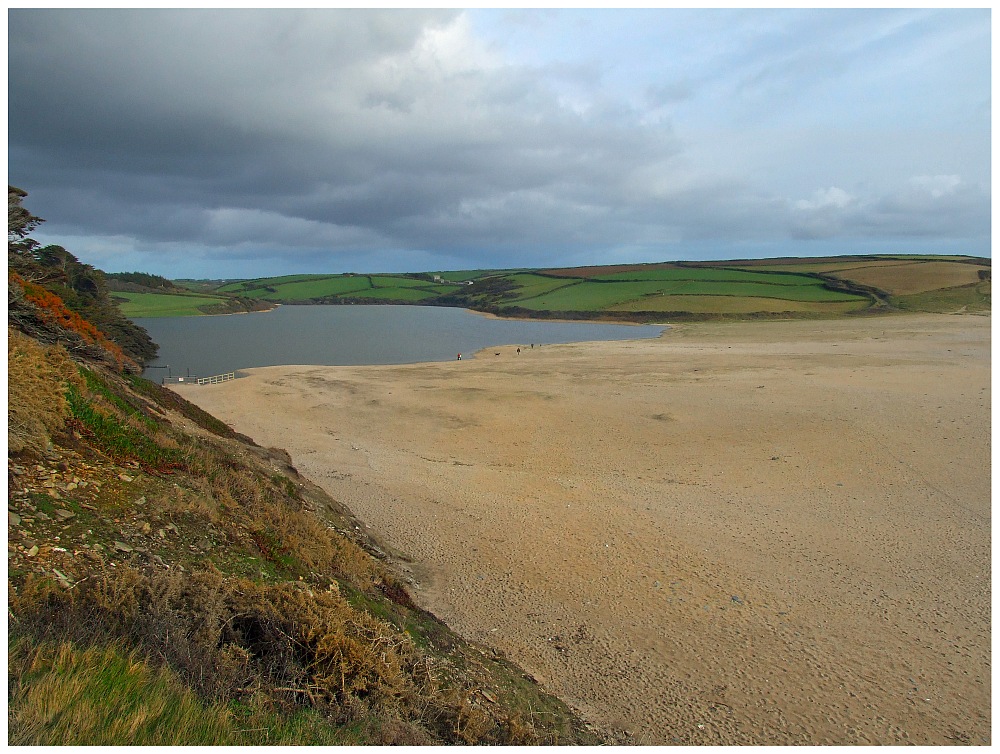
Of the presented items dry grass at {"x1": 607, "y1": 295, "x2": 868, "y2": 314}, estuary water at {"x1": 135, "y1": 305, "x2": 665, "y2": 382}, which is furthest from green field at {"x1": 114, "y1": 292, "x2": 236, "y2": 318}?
dry grass at {"x1": 607, "y1": 295, "x2": 868, "y2": 314}

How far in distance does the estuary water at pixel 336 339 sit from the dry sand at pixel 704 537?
82.8ft

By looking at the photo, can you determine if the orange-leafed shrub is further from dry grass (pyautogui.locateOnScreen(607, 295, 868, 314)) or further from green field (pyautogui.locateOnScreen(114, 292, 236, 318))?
green field (pyautogui.locateOnScreen(114, 292, 236, 318))

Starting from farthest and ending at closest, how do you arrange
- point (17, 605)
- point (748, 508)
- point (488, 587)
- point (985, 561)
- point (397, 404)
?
point (397, 404), point (748, 508), point (985, 561), point (488, 587), point (17, 605)

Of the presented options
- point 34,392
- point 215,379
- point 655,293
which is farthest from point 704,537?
point 655,293

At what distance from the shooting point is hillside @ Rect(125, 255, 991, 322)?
275ft

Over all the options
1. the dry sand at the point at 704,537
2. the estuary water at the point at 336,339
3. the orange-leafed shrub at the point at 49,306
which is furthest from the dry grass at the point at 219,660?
the estuary water at the point at 336,339

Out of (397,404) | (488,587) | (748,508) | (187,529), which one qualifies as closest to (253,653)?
(187,529)

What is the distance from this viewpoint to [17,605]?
4.59 metres

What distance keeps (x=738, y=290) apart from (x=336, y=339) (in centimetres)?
6598

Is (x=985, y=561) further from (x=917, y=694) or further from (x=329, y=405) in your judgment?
(x=329, y=405)

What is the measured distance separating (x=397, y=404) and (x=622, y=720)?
2197 cm

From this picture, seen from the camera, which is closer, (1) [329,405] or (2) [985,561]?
(2) [985,561]

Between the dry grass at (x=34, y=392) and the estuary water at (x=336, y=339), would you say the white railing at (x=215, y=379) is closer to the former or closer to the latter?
the estuary water at (x=336, y=339)

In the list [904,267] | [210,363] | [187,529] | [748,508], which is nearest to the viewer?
[187,529]
